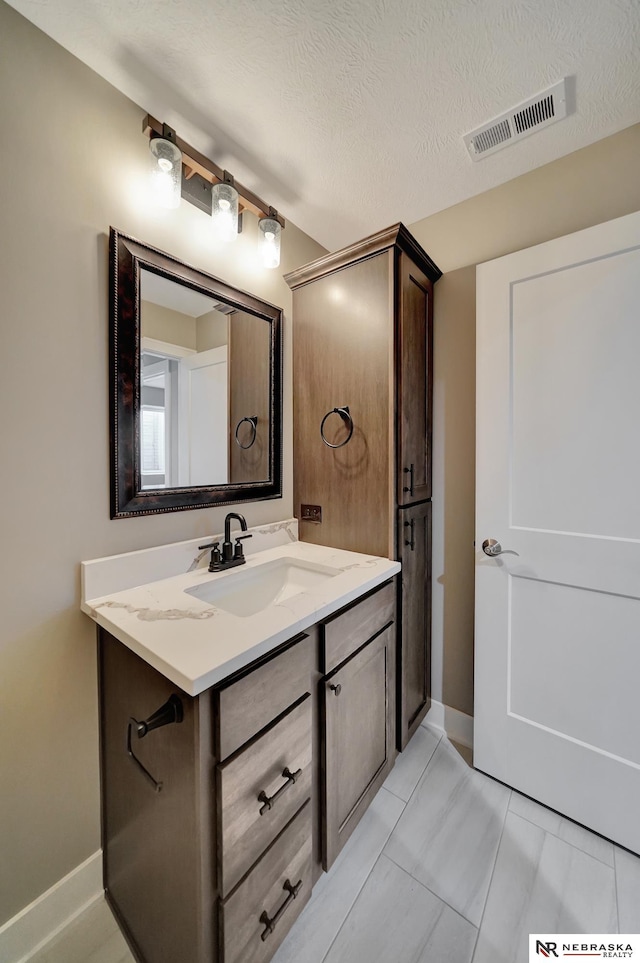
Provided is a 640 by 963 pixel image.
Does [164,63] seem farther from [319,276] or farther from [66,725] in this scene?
[66,725]

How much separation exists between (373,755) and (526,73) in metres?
2.30

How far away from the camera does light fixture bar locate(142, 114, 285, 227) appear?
113 cm

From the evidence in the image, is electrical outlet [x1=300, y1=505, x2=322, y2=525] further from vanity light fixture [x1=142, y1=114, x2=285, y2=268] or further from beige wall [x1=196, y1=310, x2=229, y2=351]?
vanity light fixture [x1=142, y1=114, x2=285, y2=268]

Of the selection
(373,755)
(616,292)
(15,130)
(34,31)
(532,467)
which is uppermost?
(34,31)

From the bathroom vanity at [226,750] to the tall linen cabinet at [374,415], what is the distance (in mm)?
306

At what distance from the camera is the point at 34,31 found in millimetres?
943

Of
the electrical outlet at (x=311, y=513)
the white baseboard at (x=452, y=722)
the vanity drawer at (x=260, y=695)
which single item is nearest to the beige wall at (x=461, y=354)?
→ the white baseboard at (x=452, y=722)

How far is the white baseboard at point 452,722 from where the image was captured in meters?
1.68

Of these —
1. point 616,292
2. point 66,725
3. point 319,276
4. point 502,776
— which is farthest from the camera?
point 319,276

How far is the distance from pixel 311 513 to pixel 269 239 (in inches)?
46.5

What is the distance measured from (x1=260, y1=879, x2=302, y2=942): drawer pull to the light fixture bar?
2129 millimetres

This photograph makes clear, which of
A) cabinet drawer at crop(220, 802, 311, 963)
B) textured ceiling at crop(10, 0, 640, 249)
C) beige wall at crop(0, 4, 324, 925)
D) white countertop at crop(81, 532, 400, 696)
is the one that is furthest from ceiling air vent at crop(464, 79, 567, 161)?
cabinet drawer at crop(220, 802, 311, 963)

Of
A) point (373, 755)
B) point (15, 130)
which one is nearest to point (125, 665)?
point (373, 755)

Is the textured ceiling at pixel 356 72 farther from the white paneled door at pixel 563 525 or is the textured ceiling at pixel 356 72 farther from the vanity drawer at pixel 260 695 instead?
the vanity drawer at pixel 260 695
